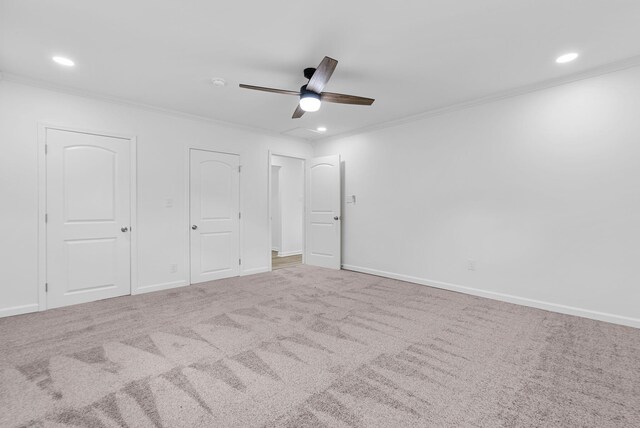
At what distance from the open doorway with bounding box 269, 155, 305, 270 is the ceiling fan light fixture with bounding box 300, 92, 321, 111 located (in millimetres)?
4474

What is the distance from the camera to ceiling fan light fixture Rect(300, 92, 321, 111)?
280 cm

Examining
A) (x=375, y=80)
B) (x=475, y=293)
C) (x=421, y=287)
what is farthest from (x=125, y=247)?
(x=475, y=293)

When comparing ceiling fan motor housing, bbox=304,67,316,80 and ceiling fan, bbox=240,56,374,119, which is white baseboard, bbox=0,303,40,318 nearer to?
ceiling fan, bbox=240,56,374,119

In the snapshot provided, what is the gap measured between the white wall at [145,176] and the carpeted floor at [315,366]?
0.65 meters

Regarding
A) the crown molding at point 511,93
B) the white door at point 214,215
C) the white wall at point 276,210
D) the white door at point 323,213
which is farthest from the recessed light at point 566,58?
the white wall at point 276,210

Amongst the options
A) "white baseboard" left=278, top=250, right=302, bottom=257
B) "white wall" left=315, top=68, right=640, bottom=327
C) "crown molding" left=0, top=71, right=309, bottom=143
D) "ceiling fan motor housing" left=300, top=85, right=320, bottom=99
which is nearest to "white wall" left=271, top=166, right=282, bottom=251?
"white baseboard" left=278, top=250, right=302, bottom=257

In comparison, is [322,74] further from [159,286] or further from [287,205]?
[287,205]

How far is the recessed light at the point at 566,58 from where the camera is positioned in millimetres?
2767

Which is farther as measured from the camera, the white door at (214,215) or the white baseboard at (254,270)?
the white baseboard at (254,270)

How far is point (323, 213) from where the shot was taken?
18.8 ft

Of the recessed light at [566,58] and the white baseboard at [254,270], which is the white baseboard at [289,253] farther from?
the recessed light at [566,58]

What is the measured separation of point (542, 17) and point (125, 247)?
495 centimetres

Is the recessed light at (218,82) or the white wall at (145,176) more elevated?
the recessed light at (218,82)

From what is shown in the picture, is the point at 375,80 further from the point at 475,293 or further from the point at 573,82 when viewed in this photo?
the point at 475,293
